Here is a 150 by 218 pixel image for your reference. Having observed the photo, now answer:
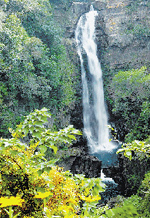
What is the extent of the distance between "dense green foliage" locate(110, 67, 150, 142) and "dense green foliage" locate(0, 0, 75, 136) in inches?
156

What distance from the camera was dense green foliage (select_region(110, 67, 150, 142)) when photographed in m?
10.3

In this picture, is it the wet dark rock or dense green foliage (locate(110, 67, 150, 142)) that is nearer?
the wet dark rock

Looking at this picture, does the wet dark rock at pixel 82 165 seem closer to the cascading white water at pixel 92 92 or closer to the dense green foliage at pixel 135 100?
the dense green foliage at pixel 135 100

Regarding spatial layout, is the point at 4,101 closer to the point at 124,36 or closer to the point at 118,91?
the point at 118,91

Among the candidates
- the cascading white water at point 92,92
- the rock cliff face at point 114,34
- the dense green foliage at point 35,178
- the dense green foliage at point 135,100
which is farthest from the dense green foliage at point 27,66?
the dense green foliage at point 35,178

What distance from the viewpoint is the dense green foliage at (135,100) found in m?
10.3

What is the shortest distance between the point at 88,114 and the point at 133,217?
13.9 meters

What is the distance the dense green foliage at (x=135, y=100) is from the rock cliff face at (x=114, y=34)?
232 centimetres

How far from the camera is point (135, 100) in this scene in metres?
12.5

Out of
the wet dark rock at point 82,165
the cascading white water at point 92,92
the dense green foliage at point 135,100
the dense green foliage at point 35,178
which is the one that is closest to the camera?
the dense green foliage at point 35,178

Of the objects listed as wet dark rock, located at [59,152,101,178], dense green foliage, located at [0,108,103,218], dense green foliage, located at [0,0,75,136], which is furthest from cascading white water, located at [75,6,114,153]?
dense green foliage, located at [0,108,103,218]

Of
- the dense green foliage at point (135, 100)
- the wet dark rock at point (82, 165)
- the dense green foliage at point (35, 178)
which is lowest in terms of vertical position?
the dense green foliage at point (35, 178)

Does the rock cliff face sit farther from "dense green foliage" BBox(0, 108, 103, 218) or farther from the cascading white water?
"dense green foliage" BBox(0, 108, 103, 218)

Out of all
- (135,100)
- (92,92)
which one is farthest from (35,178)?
(92,92)
